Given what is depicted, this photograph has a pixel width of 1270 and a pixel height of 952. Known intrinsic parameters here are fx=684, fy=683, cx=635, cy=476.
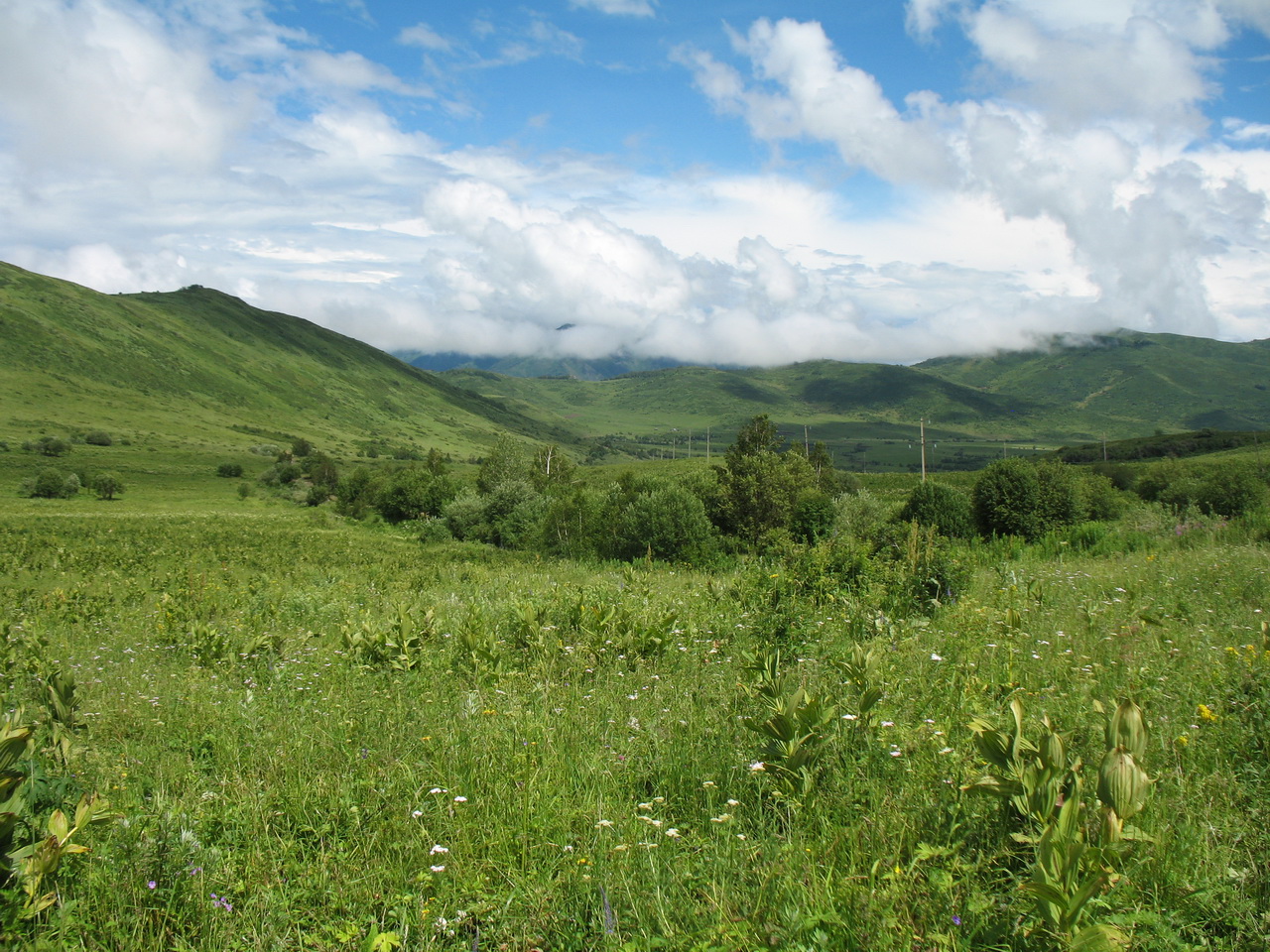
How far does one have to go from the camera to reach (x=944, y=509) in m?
46.1

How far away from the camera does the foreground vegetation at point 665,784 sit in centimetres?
280

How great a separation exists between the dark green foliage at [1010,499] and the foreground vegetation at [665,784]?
39996 mm

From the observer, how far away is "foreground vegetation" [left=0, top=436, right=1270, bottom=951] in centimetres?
280

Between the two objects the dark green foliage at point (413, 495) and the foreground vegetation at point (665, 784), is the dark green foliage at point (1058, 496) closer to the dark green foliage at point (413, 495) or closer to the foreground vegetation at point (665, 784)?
the foreground vegetation at point (665, 784)

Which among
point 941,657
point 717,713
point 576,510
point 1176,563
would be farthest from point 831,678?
point 576,510

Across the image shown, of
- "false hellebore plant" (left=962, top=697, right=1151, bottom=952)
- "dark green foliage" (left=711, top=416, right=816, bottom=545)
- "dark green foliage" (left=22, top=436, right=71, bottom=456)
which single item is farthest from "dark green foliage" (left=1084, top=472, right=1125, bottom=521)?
"dark green foliage" (left=22, top=436, right=71, bottom=456)

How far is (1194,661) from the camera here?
18.8 ft

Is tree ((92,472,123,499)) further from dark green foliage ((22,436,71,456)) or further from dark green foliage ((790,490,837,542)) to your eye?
dark green foliage ((790,490,837,542))

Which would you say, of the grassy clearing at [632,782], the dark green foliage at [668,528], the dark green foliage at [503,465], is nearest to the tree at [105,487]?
the dark green foliage at [503,465]

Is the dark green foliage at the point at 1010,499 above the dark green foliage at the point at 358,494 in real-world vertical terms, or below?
above

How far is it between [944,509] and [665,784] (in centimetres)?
4672

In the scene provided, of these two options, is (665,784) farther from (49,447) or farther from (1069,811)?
(49,447)

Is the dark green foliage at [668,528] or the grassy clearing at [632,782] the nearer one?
the grassy clearing at [632,782]

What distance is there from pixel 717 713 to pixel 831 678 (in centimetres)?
107
